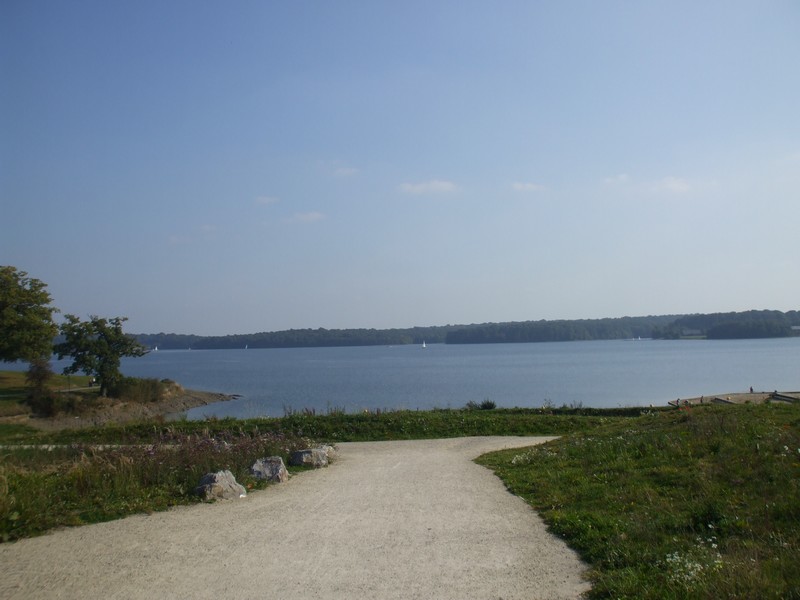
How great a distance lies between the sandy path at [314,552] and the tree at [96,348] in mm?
41456

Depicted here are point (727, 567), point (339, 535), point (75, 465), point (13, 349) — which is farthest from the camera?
point (13, 349)

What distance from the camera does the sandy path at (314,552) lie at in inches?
249

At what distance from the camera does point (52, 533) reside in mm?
8664

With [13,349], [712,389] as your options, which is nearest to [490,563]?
[13,349]

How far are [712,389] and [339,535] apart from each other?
154ft

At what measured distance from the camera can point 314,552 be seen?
756cm

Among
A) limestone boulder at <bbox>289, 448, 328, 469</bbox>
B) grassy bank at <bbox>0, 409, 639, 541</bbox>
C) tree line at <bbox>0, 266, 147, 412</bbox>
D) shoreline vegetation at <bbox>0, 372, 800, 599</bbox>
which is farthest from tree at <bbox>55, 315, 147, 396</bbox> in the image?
limestone boulder at <bbox>289, 448, 328, 469</bbox>

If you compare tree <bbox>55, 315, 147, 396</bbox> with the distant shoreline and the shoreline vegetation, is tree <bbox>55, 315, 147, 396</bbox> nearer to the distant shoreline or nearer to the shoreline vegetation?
the distant shoreline

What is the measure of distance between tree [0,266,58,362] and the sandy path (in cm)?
3459

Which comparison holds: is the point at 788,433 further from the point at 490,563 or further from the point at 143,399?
the point at 143,399

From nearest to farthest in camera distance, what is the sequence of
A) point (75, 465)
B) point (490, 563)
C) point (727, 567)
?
point (727, 567), point (490, 563), point (75, 465)

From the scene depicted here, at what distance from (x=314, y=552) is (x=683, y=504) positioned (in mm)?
4550

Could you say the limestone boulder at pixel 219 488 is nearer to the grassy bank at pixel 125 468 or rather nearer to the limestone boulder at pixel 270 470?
the grassy bank at pixel 125 468

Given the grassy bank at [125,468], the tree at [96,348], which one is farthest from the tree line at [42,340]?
the grassy bank at [125,468]
